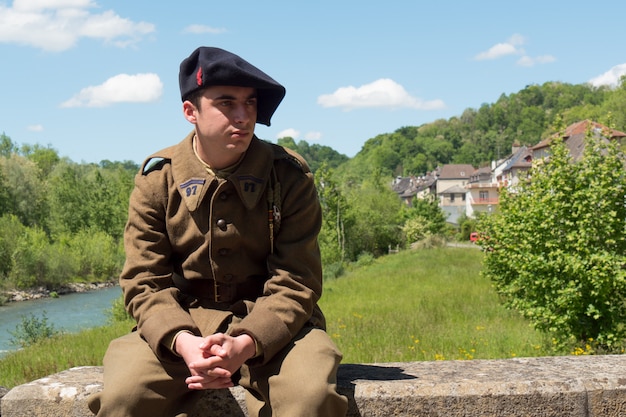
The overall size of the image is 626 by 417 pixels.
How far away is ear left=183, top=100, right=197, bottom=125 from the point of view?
2918mm

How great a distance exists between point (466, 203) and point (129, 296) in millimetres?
95759

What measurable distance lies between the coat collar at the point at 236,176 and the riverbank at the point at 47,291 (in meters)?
36.4

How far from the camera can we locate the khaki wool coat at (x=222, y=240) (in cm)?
280

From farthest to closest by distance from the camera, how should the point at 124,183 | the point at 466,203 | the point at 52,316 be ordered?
1. the point at 466,203
2. the point at 124,183
3. the point at 52,316

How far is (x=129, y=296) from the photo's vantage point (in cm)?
284

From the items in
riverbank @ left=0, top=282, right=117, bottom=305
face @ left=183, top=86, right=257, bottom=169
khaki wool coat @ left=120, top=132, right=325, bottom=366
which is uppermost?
face @ left=183, top=86, right=257, bottom=169

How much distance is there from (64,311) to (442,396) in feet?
103

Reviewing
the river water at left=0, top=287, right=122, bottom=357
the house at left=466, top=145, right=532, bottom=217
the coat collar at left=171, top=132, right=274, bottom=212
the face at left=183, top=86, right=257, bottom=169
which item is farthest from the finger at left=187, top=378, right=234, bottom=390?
the house at left=466, top=145, right=532, bottom=217

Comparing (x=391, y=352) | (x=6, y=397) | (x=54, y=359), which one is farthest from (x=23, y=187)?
(x=6, y=397)

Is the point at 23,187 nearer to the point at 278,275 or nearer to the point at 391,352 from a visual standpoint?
the point at 391,352

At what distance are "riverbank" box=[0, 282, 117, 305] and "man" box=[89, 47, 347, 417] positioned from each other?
3632cm

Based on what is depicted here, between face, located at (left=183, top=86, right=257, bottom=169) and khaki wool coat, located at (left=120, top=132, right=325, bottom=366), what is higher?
face, located at (left=183, top=86, right=257, bottom=169)

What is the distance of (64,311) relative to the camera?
31.5 meters

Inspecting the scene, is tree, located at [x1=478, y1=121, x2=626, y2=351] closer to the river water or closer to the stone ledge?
the stone ledge
